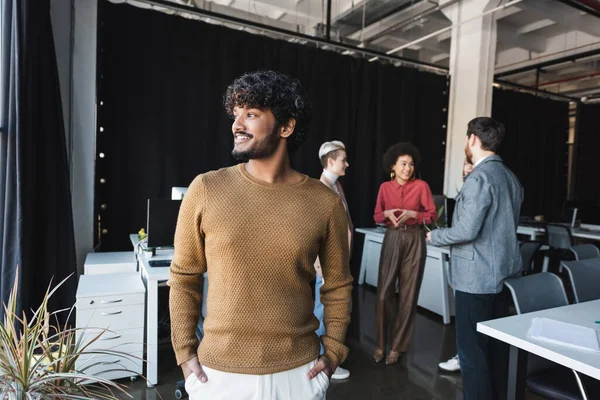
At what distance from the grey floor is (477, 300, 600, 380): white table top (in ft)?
3.37

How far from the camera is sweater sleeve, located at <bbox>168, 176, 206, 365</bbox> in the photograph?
104cm

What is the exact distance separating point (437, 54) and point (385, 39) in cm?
149

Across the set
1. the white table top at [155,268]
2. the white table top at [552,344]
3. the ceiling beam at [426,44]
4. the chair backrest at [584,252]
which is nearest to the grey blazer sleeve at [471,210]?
the white table top at [552,344]

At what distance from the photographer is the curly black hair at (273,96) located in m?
1.03

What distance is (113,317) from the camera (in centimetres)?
249

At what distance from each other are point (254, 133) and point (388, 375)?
2333 mm

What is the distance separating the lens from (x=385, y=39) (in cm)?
645

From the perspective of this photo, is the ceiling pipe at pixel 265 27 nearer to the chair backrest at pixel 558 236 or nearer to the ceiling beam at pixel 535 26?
the ceiling beam at pixel 535 26

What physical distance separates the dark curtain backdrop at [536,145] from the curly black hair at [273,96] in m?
6.71

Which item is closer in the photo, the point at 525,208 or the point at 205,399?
the point at 205,399

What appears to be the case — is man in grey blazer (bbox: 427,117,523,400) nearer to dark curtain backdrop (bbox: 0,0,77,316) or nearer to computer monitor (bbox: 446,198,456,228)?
computer monitor (bbox: 446,198,456,228)

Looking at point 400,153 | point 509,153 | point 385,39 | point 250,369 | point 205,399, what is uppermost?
point 385,39

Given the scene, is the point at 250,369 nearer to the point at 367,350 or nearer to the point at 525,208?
the point at 367,350

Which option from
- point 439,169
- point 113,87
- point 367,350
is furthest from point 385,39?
point 367,350
